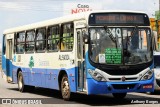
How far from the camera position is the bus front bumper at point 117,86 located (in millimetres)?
15180

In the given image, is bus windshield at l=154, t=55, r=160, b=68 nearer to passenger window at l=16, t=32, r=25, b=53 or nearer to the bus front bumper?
the bus front bumper

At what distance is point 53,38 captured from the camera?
18.5m

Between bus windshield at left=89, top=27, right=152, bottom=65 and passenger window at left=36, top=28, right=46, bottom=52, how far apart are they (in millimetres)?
4473

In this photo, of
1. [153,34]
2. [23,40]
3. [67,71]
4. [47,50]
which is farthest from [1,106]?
[23,40]

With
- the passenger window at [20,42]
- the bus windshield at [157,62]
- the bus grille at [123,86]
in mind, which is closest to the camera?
the bus grille at [123,86]

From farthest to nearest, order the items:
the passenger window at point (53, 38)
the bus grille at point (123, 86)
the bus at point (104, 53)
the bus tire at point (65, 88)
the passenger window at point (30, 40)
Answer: the passenger window at point (30, 40), the passenger window at point (53, 38), the bus tire at point (65, 88), the bus grille at point (123, 86), the bus at point (104, 53)

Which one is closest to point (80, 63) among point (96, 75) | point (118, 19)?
point (96, 75)

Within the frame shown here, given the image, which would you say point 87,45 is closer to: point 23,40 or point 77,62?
point 77,62

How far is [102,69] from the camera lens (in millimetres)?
15242

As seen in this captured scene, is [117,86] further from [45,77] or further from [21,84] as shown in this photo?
[21,84]

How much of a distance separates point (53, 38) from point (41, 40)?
1485 millimetres

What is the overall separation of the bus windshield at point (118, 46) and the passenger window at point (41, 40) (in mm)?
4473

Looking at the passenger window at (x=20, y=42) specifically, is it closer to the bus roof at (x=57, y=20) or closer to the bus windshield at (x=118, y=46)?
the bus roof at (x=57, y=20)

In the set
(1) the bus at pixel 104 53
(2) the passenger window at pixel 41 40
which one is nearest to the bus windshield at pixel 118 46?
(1) the bus at pixel 104 53
